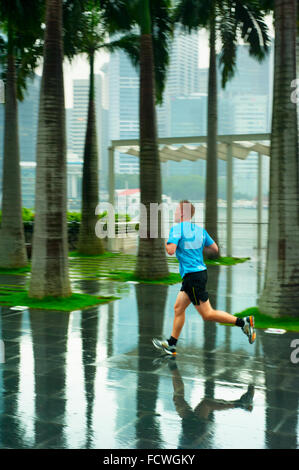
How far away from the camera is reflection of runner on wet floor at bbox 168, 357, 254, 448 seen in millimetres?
4414

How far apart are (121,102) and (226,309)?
180077 mm

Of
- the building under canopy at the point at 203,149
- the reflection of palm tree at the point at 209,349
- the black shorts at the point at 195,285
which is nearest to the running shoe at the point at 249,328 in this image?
the reflection of palm tree at the point at 209,349

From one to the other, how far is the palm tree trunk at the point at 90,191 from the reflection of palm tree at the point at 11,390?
11298 mm

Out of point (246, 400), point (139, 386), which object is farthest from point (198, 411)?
point (139, 386)

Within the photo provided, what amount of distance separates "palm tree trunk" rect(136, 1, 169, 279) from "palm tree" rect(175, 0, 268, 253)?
13.7 feet

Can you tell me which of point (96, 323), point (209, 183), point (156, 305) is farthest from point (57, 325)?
point (209, 183)

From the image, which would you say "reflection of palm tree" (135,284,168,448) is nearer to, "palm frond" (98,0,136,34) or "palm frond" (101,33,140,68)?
"palm frond" (98,0,136,34)

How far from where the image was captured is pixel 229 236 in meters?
19.1

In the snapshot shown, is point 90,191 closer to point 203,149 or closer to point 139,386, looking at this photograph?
point 203,149

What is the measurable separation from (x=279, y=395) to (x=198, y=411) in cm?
88

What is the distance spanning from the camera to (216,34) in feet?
61.7

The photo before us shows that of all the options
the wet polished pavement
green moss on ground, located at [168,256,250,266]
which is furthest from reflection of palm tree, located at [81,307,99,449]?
green moss on ground, located at [168,256,250,266]

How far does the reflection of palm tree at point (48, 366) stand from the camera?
4793 mm

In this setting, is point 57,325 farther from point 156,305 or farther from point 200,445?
point 200,445
